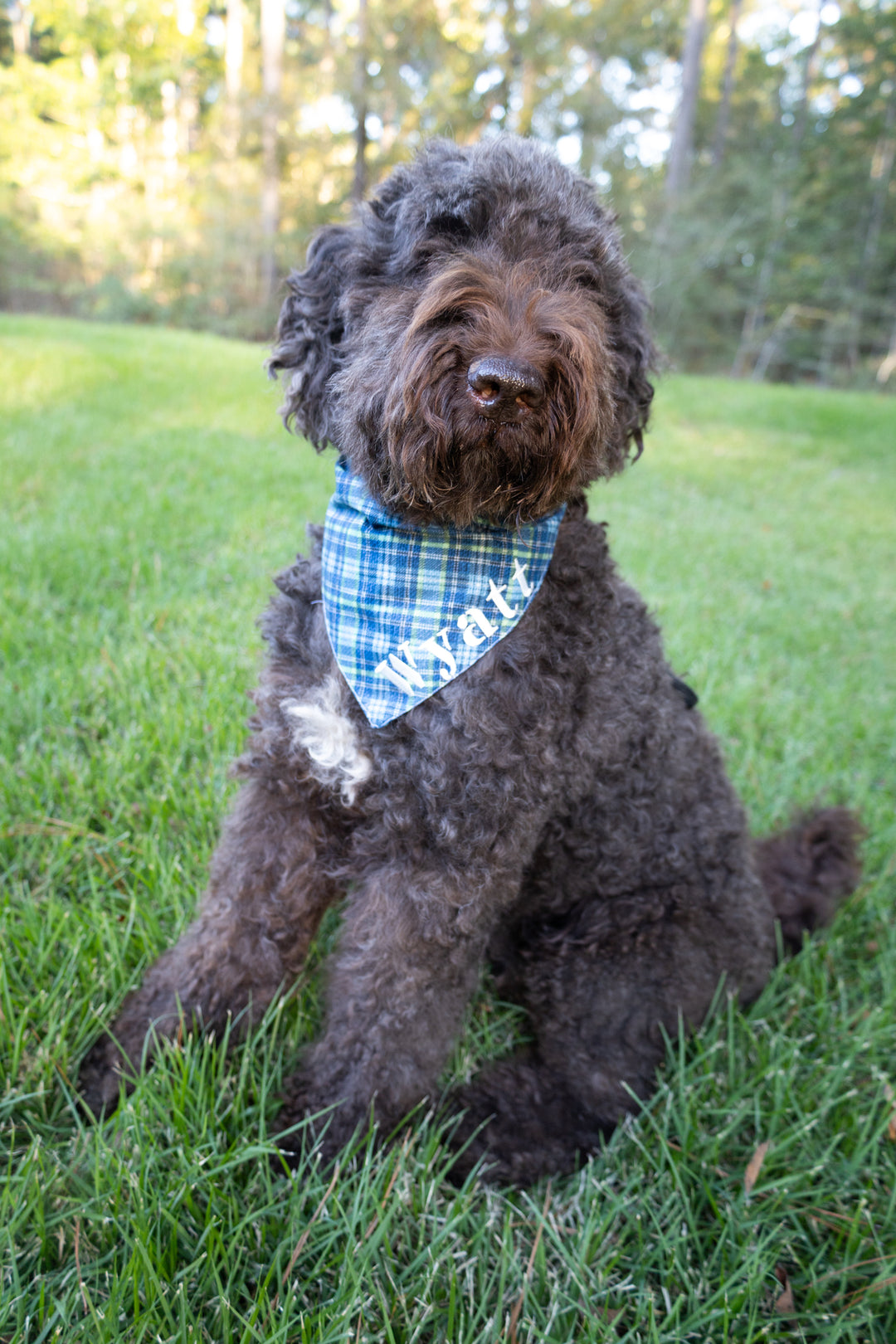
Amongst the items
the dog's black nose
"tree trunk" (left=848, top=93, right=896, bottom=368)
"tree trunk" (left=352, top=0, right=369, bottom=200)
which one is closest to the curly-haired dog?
the dog's black nose

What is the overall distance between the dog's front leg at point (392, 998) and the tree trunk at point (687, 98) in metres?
22.6

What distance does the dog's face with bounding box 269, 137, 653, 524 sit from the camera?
166 centimetres

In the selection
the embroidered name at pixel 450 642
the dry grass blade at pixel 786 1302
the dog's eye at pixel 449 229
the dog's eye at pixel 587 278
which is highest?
the dog's eye at pixel 449 229

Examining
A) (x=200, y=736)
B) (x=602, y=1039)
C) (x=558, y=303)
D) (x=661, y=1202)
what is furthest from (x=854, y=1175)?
(x=200, y=736)

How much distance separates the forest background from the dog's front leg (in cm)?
2190

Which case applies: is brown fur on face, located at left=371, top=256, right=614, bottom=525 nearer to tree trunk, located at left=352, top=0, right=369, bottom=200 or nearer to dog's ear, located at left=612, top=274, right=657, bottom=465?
dog's ear, located at left=612, top=274, right=657, bottom=465

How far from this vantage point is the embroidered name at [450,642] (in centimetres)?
194

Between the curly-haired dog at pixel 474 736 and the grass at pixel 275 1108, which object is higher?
the curly-haired dog at pixel 474 736

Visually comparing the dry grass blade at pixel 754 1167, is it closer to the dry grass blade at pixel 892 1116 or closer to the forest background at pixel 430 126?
the dry grass blade at pixel 892 1116

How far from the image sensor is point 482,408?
1.63 metres

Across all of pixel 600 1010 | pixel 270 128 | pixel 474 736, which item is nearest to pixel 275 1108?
pixel 600 1010

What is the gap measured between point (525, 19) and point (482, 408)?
1185 inches

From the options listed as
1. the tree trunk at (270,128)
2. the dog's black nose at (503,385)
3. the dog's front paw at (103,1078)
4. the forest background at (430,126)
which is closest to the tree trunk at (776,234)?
the forest background at (430,126)

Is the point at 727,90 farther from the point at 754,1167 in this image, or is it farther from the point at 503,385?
the point at 754,1167
